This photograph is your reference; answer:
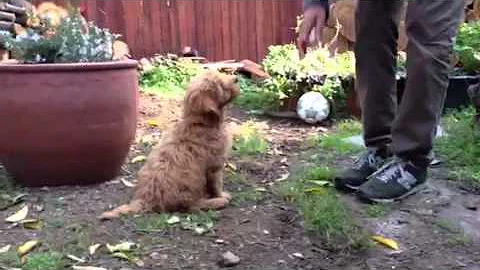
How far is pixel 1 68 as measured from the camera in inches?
146

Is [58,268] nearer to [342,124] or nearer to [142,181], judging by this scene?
[142,181]

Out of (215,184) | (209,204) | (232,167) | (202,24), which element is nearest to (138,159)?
(232,167)

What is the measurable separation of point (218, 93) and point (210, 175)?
1.26 feet

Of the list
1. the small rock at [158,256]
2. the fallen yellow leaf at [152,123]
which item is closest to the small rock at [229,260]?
the small rock at [158,256]

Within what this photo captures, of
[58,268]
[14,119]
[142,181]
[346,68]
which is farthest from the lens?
[346,68]

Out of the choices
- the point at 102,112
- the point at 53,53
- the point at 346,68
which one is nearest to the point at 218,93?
the point at 102,112

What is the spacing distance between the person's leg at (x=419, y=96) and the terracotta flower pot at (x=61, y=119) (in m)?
1.35

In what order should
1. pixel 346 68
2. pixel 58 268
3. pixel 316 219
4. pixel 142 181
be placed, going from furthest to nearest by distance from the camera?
pixel 346 68, pixel 142 181, pixel 316 219, pixel 58 268

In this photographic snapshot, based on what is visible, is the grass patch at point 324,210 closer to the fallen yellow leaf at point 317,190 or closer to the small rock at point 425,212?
the fallen yellow leaf at point 317,190

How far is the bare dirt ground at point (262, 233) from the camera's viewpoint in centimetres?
278

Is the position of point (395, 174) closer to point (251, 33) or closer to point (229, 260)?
point (229, 260)

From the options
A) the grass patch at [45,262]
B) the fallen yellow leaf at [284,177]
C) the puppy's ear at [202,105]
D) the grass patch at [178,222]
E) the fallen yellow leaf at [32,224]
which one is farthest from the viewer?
the fallen yellow leaf at [284,177]

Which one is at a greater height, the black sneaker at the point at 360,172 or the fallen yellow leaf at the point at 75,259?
the black sneaker at the point at 360,172

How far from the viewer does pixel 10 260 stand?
277 centimetres
